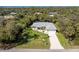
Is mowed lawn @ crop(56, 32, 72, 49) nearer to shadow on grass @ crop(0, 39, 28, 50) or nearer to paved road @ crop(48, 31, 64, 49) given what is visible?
paved road @ crop(48, 31, 64, 49)

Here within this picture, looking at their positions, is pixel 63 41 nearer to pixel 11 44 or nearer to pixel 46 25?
pixel 46 25

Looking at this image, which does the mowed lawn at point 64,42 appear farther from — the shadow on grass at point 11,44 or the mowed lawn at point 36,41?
the shadow on grass at point 11,44

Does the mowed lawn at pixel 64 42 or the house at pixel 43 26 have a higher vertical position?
the house at pixel 43 26

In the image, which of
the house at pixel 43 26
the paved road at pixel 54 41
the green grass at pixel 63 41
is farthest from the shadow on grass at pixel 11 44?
the green grass at pixel 63 41
